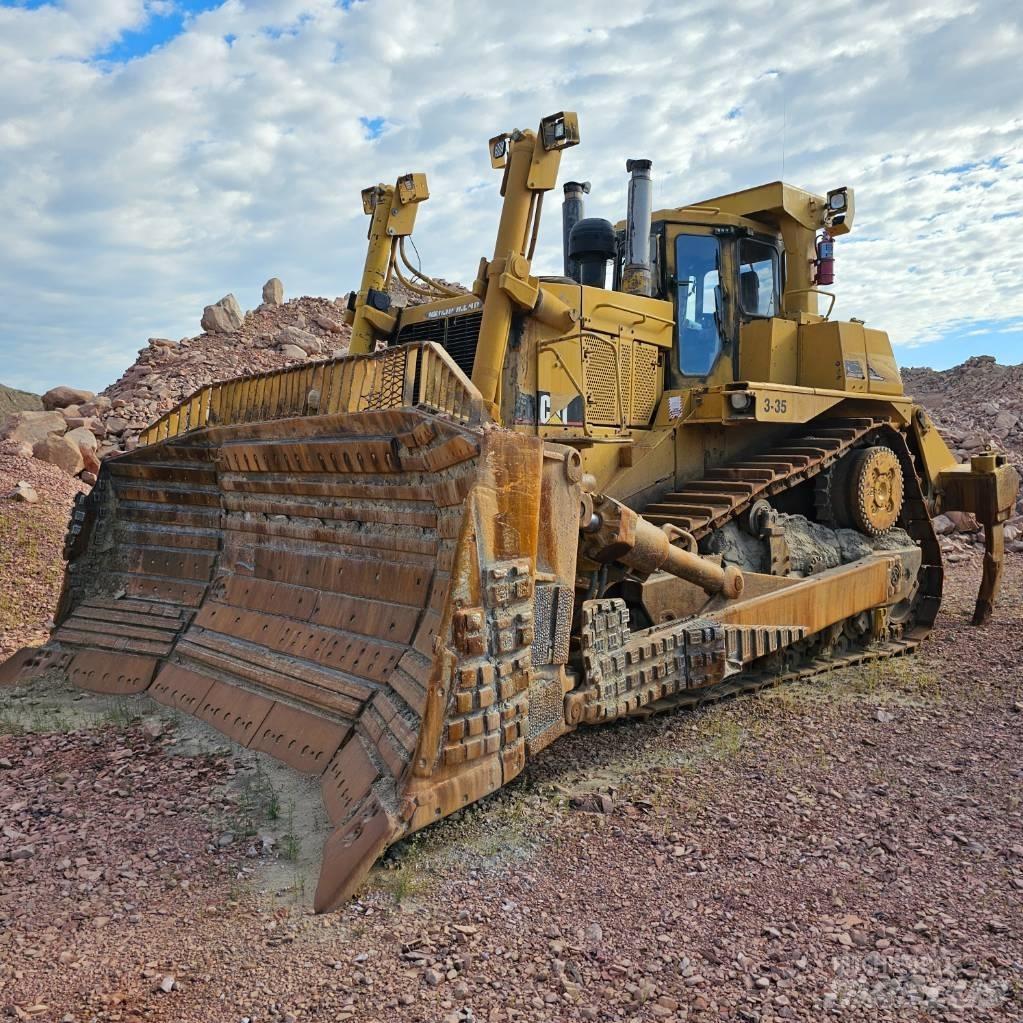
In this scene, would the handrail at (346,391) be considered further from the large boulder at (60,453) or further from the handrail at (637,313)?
the large boulder at (60,453)

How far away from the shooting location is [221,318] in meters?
19.1

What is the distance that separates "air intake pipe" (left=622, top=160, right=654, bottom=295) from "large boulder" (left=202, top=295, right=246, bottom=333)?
560 inches

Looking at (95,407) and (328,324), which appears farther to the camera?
(328,324)

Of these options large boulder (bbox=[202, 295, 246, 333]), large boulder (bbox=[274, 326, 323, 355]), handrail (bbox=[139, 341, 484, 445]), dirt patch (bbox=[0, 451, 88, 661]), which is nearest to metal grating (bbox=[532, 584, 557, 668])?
handrail (bbox=[139, 341, 484, 445])

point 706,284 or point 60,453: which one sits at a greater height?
point 706,284

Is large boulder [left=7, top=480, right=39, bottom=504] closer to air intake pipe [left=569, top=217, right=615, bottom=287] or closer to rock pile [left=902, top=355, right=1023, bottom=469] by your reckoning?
air intake pipe [left=569, top=217, right=615, bottom=287]

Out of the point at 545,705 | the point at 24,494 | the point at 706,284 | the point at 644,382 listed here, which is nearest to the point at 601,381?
the point at 644,382

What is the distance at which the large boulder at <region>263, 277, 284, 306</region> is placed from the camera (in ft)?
69.0

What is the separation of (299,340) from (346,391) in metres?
14.8

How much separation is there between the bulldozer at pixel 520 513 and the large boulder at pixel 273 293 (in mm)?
13767

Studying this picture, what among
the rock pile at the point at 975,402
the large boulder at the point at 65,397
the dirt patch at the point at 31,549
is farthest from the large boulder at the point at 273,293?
the rock pile at the point at 975,402

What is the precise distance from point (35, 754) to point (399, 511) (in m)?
2.23

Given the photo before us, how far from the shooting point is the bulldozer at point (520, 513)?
3924 mm

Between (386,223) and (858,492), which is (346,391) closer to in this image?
(386,223)
